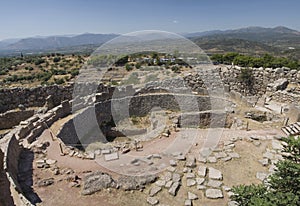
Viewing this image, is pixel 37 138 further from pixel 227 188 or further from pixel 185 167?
pixel 227 188

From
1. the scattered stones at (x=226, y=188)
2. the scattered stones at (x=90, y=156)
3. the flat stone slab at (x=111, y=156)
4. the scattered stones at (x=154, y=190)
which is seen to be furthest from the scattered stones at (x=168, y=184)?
the scattered stones at (x=90, y=156)

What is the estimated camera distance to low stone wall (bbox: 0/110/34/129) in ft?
51.4

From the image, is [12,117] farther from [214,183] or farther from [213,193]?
[213,193]

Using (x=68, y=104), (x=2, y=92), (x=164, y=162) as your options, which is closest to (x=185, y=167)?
(x=164, y=162)

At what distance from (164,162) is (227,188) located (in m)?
2.55

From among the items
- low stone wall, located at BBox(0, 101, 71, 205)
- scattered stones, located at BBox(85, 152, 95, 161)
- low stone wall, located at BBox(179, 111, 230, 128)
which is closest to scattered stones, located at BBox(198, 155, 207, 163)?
scattered stones, located at BBox(85, 152, 95, 161)

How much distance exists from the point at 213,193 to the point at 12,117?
14.3 meters

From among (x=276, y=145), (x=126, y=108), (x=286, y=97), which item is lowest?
(x=276, y=145)

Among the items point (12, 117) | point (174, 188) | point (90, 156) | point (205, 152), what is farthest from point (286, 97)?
point (12, 117)

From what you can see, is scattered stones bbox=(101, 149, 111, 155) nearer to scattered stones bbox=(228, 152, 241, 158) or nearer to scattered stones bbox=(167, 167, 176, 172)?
scattered stones bbox=(167, 167, 176, 172)

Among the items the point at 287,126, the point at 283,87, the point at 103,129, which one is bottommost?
the point at 103,129

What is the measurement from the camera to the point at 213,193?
7.38 meters

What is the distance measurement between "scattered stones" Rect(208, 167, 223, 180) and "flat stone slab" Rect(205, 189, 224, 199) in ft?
2.10

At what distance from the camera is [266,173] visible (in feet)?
26.9
